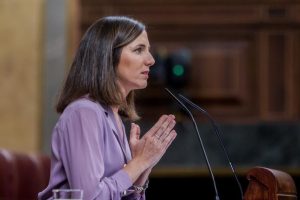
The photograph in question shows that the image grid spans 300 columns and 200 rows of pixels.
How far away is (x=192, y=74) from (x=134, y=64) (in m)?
2.97

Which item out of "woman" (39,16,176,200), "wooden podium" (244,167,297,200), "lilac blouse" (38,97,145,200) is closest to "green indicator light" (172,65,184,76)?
"woman" (39,16,176,200)

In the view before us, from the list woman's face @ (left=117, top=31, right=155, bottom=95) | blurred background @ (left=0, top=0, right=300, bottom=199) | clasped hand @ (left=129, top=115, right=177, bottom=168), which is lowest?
blurred background @ (left=0, top=0, right=300, bottom=199)

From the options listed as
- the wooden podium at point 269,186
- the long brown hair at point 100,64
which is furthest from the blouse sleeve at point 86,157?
the wooden podium at point 269,186

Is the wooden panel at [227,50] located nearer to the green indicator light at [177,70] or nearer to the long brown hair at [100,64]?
the green indicator light at [177,70]

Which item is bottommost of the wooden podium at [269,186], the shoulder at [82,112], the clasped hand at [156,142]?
the wooden podium at [269,186]

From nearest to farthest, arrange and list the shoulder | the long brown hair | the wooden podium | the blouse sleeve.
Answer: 1. the wooden podium
2. the blouse sleeve
3. the shoulder
4. the long brown hair

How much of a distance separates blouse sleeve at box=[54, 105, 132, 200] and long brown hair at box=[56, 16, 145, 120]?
11 cm

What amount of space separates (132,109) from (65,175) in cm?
54

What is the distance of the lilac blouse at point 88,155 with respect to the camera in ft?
7.55

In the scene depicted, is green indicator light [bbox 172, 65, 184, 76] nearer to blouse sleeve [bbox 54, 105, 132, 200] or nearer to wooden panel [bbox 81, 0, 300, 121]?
wooden panel [bbox 81, 0, 300, 121]

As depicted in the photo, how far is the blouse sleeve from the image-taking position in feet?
7.54

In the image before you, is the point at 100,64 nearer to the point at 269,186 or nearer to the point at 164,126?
the point at 164,126

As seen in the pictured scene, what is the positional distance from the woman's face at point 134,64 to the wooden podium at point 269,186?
0.52 metres

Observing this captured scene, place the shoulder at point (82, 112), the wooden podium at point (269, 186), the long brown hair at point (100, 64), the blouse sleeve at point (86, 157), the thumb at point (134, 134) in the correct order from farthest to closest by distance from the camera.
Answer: the thumb at point (134, 134) → the long brown hair at point (100, 64) → the shoulder at point (82, 112) → the blouse sleeve at point (86, 157) → the wooden podium at point (269, 186)
